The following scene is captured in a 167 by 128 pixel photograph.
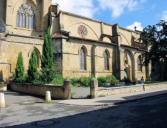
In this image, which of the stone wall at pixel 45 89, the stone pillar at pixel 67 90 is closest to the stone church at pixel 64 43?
the stone wall at pixel 45 89

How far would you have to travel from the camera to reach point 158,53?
30.1 meters

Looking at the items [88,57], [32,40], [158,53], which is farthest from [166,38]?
[32,40]

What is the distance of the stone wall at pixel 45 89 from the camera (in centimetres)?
1266

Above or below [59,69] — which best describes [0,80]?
below

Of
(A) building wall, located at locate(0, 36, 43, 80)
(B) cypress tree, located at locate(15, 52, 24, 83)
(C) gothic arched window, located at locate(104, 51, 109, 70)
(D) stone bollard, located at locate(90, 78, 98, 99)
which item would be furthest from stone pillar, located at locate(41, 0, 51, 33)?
(D) stone bollard, located at locate(90, 78, 98, 99)

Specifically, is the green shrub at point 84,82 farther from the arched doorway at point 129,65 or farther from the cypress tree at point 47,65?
the arched doorway at point 129,65

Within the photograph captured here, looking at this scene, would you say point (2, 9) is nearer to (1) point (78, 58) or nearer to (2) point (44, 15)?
(2) point (44, 15)

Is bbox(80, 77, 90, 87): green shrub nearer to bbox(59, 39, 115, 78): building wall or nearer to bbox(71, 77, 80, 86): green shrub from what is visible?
bbox(71, 77, 80, 86): green shrub

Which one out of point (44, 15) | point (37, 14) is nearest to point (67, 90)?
point (44, 15)

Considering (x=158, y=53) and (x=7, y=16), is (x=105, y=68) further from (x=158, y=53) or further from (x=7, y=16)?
(x=7, y=16)

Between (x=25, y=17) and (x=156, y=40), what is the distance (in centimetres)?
2580

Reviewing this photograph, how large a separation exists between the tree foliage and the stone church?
2.87m

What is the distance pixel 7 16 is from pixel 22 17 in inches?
116

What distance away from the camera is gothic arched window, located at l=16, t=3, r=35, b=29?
2741 centimetres
